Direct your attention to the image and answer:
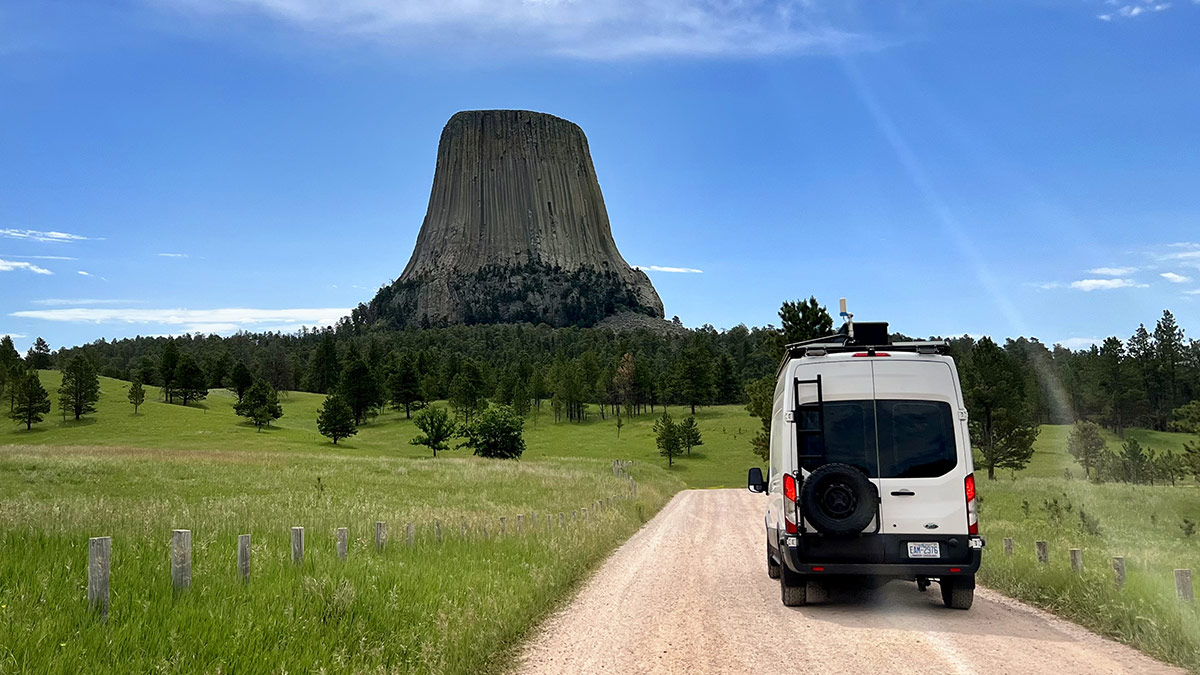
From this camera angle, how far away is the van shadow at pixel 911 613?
8.52 m

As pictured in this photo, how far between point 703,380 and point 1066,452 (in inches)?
1667

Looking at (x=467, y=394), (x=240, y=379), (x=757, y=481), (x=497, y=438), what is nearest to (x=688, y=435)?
(x=497, y=438)

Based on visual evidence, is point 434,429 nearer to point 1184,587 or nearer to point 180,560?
point 180,560

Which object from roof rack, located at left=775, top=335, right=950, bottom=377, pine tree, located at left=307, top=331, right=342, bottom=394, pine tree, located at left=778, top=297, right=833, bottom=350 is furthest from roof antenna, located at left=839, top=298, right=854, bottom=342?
pine tree, located at left=307, top=331, right=342, bottom=394

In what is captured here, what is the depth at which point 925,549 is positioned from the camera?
30.5ft

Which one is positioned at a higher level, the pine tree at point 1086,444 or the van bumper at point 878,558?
the van bumper at point 878,558

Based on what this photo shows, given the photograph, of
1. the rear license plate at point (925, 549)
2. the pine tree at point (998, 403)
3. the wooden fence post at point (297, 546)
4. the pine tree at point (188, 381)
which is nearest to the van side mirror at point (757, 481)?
the rear license plate at point (925, 549)

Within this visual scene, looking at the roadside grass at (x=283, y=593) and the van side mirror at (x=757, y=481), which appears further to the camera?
the van side mirror at (x=757, y=481)

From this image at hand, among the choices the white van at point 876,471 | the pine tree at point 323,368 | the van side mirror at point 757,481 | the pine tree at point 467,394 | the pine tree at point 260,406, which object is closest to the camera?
the white van at point 876,471

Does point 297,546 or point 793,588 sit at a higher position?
point 297,546

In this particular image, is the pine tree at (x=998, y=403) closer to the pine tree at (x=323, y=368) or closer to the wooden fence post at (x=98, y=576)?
the wooden fence post at (x=98, y=576)

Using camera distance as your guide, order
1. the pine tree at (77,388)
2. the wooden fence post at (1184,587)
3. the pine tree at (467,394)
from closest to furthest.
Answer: the wooden fence post at (1184,587)
the pine tree at (77,388)
the pine tree at (467,394)

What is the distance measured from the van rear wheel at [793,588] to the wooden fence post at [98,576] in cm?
713

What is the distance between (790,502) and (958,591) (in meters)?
2.25
